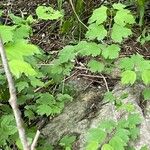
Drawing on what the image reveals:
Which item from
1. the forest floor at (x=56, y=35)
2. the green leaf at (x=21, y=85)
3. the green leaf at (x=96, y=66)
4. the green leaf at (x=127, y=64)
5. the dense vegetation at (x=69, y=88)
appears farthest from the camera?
the forest floor at (x=56, y=35)

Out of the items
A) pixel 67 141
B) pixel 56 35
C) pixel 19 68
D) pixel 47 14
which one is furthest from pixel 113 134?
pixel 56 35

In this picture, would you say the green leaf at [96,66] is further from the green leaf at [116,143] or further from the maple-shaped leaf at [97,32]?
the green leaf at [116,143]

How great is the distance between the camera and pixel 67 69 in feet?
7.75

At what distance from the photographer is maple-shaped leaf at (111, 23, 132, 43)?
2.30m

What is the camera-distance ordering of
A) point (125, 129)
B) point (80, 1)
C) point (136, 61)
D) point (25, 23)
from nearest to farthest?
1. point (125, 129)
2. point (136, 61)
3. point (25, 23)
4. point (80, 1)

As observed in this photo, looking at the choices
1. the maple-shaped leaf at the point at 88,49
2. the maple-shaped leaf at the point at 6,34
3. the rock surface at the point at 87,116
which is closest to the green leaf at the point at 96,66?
the maple-shaped leaf at the point at 88,49

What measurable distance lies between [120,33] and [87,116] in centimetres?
53

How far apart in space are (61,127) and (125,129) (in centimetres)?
49

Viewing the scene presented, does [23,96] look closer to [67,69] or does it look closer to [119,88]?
[67,69]

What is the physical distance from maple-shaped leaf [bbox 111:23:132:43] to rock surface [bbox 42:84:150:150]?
365 millimetres

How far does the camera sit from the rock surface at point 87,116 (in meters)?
2.20

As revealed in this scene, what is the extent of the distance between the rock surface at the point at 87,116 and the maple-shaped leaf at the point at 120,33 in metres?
0.36

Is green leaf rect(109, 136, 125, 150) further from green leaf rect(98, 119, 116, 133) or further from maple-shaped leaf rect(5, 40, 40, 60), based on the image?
maple-shaped leaf rect(5, 40, 40, 60)

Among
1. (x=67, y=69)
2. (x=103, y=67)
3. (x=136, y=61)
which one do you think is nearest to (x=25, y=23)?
(x=67, y=69)
